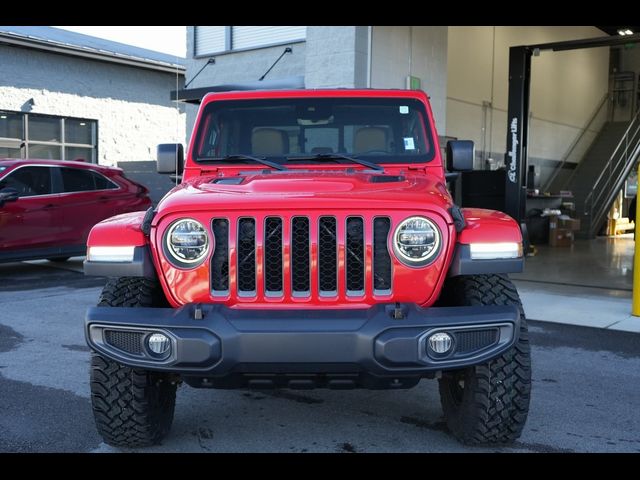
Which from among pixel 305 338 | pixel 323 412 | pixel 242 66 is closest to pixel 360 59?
pixel 242 66

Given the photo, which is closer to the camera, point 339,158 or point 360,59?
point 339,158

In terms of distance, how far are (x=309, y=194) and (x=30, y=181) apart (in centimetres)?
762

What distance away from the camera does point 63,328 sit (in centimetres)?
653

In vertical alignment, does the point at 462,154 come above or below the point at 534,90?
below

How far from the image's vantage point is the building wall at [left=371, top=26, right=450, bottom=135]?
11.3 metres

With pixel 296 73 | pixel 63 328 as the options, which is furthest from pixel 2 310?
pixel 296 73

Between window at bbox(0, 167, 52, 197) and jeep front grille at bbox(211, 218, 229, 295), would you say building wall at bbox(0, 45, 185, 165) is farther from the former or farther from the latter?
jeep front grille at bbox(211, 218, 229, 295)

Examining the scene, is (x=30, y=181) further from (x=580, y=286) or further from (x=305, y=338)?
(x=305, y=338)

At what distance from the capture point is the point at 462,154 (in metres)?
4.49

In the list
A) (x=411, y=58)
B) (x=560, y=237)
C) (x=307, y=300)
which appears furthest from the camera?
(x=560, y=237)

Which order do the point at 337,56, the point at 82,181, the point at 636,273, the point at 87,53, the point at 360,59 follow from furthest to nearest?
the point at 87,53 → the point at 337,56 → the point at 360,59 → the point at 82,181 → the point at 636,273

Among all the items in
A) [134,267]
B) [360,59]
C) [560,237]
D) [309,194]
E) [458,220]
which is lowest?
[560,237]

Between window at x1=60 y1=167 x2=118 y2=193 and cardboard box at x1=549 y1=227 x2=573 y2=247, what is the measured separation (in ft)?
32.3

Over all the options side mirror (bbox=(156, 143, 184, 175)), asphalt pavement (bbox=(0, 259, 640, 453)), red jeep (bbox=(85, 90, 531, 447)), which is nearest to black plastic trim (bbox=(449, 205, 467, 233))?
red jeep (bbox=(85, 90, 531, 447))
